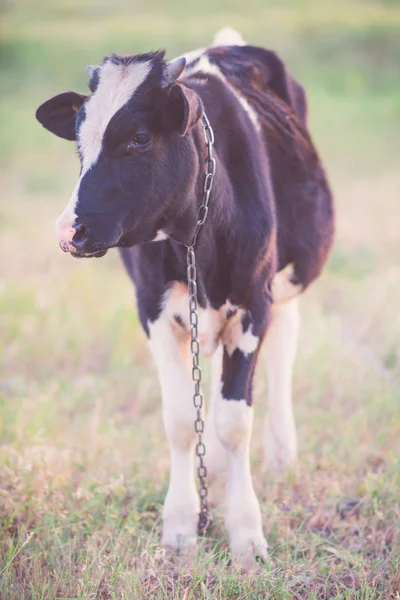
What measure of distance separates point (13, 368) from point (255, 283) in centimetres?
299

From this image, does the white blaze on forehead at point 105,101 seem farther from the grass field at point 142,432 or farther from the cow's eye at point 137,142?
the grass field at point 142,432

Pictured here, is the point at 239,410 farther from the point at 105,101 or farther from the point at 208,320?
the point at 105,101

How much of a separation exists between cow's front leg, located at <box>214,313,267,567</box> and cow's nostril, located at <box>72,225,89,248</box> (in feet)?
3.45

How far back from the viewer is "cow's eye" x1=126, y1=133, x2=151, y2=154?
3584mm

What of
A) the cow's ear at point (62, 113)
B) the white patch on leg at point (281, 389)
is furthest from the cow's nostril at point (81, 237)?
the white patch on leg at point (281, 389)

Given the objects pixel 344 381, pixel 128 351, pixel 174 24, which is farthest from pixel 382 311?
pixel 174 24

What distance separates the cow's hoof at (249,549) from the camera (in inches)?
163

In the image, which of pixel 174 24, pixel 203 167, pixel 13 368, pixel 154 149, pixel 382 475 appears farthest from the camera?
pixel 174 24

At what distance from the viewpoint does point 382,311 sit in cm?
762

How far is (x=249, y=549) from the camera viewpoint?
4203mm

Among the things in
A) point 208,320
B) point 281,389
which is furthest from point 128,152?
point 281,389

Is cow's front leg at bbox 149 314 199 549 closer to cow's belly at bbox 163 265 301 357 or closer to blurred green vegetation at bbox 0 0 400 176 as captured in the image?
cow's belly at bbox 163 265 301 357

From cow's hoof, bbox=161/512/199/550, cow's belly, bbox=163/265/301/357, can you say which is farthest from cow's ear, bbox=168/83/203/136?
cow's hoof, bbox=161/512/199/550

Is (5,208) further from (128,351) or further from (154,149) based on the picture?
(154,149)
